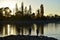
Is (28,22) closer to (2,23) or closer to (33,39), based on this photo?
(2,23)

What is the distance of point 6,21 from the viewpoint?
142125 mm

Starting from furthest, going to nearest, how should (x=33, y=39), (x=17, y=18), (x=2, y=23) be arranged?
1. (x=17, y=18)
2. (x=2, y=23)
3. (x=33, y=39)

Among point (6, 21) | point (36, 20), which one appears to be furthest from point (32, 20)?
point (6, 21)

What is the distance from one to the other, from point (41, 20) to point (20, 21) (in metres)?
14.6

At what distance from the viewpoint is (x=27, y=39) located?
139 ft

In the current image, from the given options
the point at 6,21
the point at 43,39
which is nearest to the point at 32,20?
the point at 6,21

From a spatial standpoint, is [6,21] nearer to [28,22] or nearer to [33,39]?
[28,22]

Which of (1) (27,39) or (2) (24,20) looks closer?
(1) (27,39)

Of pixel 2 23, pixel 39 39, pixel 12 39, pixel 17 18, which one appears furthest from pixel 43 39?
pixel 17 18

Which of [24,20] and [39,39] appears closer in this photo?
[39,39]

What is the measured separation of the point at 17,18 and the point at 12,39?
107508mm

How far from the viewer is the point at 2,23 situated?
13988 centimetres

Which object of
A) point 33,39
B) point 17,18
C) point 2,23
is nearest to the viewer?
point 33,39

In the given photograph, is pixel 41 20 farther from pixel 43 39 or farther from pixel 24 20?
pixel 43 39
